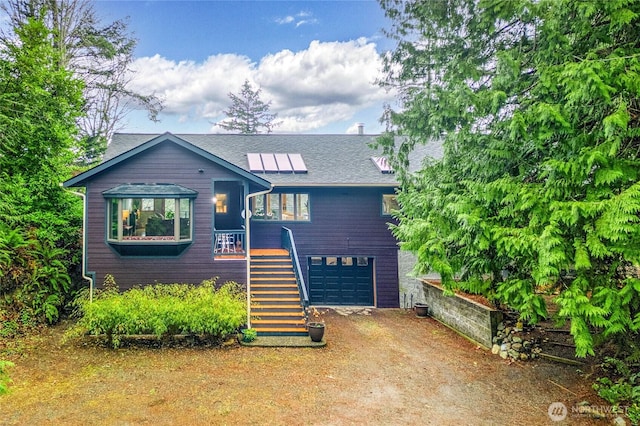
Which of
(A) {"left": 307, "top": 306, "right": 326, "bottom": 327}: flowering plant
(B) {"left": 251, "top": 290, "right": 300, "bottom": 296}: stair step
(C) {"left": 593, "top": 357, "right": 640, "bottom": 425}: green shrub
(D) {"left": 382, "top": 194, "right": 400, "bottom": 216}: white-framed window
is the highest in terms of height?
(D) {"left": 382, "top": 194, "right": 400, "bottom": 216}: white-framed window

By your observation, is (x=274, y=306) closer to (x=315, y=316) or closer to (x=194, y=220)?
(x=315, y=316)

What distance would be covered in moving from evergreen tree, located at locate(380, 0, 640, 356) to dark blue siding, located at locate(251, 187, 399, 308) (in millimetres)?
5478

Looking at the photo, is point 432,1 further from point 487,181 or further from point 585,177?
point 585,177

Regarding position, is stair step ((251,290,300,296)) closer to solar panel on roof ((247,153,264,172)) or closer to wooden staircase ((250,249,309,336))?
wooden staircase ((250,249,309,336))

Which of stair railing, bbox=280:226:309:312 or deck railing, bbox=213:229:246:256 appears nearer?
stair railing, bbox=280:226:309:312

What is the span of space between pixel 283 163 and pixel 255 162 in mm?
1064

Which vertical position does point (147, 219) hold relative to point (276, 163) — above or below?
below

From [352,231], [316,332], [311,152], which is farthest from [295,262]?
[311,152]

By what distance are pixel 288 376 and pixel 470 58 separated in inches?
260

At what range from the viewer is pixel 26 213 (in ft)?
29.3

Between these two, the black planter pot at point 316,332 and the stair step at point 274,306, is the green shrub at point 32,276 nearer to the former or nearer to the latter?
the stair step at point 274,306

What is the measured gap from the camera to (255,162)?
12.7m

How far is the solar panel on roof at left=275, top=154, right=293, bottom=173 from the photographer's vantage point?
1231 centimetres

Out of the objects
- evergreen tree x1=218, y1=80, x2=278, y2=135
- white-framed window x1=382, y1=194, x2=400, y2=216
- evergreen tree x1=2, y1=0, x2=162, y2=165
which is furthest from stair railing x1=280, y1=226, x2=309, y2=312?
evergreen tree x1=218, y1=80, x2=278, y2=135
